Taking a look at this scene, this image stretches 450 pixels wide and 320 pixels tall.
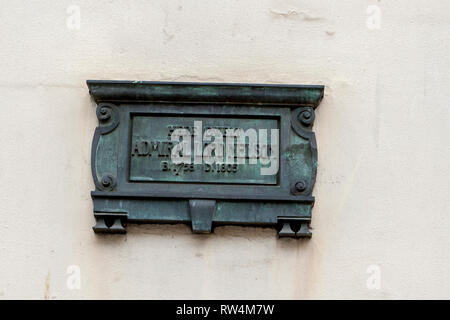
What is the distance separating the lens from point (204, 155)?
4387mm

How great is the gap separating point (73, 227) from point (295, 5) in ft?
5.12

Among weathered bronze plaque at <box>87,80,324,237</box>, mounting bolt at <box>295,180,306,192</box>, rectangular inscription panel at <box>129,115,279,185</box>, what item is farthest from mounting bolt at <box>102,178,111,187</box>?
mounting bolt at <box>295,180,306,192</box>

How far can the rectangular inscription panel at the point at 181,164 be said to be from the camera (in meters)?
4.36

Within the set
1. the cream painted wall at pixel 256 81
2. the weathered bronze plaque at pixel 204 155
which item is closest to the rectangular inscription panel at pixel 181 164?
the weathered bronze plaque at pixel 204 155

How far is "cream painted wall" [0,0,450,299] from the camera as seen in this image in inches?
167

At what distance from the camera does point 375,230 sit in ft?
14.1

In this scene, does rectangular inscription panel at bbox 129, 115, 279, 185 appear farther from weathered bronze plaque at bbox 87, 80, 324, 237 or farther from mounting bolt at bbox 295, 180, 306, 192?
mounting bolt at bbox 295, 180, 306, 192

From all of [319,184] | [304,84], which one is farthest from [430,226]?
[304,84]

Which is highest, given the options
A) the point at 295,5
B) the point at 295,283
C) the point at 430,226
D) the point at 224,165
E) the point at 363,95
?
the point at 295,5

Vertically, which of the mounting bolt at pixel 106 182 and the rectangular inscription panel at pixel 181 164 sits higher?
the rectangular inscription panel at pixel 181 164

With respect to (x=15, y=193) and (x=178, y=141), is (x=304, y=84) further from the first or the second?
(x=15, y=193)

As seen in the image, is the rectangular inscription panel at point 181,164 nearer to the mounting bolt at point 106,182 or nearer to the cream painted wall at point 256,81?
the mounting bolt at point 106,182

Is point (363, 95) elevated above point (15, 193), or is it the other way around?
point (363, 95)

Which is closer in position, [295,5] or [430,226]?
[430,226]
